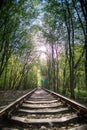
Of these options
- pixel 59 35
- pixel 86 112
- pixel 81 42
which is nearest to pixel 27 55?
pixel 59 35

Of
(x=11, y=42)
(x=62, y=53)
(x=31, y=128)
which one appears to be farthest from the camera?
(x=62, y=53)

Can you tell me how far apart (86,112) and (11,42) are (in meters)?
20.2

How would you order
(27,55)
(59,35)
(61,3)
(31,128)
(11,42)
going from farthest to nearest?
(27,55)
(59,35)
(11,42)
(61,3)
(31,128)

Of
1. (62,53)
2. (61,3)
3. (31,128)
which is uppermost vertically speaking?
(61,3)

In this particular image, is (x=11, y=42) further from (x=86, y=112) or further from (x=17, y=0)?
(x=86, y=112)

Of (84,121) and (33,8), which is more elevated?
(33,8)

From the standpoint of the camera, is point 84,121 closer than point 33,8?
Yes

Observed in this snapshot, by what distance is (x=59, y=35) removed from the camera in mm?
29422

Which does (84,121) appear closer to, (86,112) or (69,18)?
(86,112)

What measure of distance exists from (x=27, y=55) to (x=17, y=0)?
2573cm

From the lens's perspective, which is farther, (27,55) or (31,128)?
(27,55)

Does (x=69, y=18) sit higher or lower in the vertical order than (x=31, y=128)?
higher

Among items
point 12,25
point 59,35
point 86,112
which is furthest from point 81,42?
point 86,112

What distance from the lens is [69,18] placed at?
18969 mm
